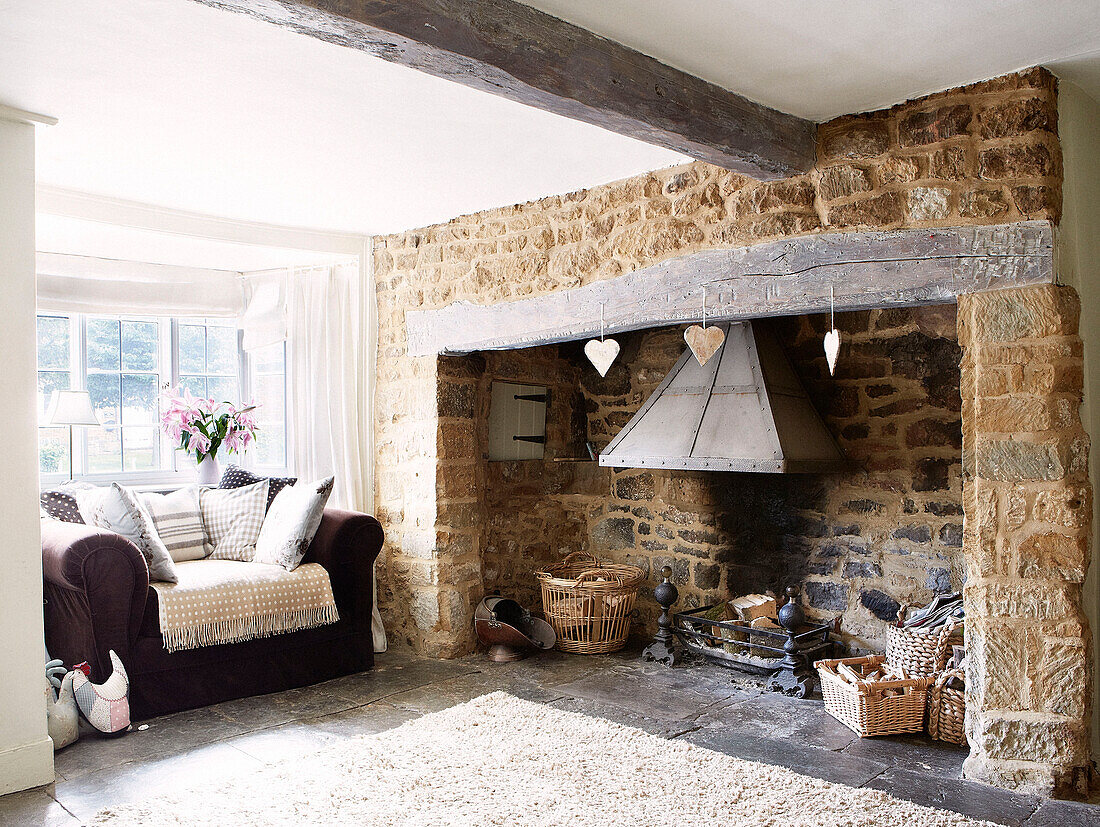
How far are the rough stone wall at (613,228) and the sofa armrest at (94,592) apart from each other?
1403 mm

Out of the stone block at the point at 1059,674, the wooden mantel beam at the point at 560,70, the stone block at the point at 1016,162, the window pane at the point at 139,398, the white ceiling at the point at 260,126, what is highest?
the white ceiling at the point at 260,126

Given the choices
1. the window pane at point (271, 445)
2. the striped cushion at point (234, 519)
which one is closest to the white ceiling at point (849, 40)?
the striped cushion at point (234, 519)

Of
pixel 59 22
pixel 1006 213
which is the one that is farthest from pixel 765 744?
pixel 59 22

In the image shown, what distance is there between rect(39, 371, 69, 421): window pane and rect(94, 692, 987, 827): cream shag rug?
2.82m

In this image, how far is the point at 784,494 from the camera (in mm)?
4262

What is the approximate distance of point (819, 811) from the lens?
2473 mm

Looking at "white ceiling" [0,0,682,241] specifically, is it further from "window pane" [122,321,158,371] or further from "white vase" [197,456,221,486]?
"white vase" [197,456,221,486]

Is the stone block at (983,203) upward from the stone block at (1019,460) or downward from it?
upward

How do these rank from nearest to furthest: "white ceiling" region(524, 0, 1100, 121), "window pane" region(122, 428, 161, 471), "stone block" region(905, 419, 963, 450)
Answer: "white ceiling" region(524, 0, 1100, 121) → "stone block" region(905, 419, 963, 450) → "window pane" region(122, 428, 161, 471)

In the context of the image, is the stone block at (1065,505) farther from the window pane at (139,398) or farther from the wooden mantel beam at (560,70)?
the window pane at (139,398)

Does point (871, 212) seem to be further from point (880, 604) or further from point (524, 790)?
point (524, 790)

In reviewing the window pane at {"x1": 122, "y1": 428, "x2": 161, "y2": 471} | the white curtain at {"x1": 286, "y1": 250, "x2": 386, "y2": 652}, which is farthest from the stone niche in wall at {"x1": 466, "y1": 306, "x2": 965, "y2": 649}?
the window pane at {"x1": 122, "y1": 428, "x2": 161, "y2": 471}

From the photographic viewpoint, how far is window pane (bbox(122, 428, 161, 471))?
196 inches

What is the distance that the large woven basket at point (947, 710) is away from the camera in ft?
9.85
